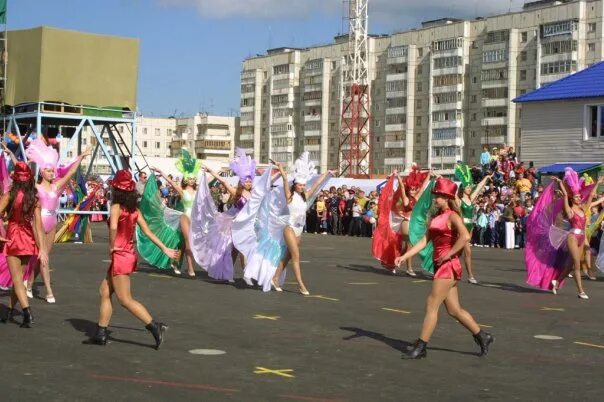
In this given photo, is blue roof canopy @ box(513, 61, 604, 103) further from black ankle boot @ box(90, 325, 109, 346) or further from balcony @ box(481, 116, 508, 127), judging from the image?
balcony @ box(481, 116, 508, 127)

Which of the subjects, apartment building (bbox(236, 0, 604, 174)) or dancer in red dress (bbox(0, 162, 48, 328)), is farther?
apartment building (bbox(236, 0, 604, 174))

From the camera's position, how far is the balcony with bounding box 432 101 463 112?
111688mm

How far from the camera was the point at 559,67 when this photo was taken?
98625 millimetres

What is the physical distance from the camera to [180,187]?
19.4 m

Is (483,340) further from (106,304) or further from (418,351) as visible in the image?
(106,304)

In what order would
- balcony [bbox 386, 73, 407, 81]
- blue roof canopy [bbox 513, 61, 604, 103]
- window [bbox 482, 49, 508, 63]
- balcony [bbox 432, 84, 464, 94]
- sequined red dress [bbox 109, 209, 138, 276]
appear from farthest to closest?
balcony [bbox 386, 73, 407, 81], balcony [bbox 432, 84, 464, 94], window [bbox 482, 49, 508, 63], blue roof canopy [bbox 513, 61, 604, 103], sequined red dress [bbox 109, 209, 138, 276]

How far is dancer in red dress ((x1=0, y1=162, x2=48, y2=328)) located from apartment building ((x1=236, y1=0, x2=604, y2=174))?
291ft

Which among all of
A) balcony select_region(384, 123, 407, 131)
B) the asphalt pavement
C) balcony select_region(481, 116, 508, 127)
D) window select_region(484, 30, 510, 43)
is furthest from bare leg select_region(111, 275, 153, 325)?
balcony select_region(384, 123, 407, 131)

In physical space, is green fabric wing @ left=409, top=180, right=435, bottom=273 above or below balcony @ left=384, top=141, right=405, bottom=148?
below

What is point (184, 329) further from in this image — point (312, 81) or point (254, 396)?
point (312, 81)

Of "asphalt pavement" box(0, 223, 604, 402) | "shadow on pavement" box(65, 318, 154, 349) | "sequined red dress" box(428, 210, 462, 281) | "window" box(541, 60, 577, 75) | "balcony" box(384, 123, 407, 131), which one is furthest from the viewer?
"balcony" box(384, 123, 407, 131)

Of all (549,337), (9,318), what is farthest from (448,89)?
(9,318)

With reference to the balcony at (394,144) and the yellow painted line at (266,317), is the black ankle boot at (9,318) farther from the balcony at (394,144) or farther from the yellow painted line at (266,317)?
the balcony at (394,144)

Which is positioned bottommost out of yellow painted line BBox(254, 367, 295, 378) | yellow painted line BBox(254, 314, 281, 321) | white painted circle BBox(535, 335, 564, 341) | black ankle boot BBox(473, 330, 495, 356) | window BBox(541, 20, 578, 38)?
yellow painted line BBox(254, 367, 295, 378)
